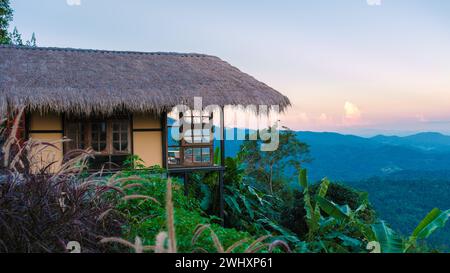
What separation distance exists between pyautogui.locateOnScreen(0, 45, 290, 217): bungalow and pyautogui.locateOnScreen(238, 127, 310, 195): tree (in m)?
6.25

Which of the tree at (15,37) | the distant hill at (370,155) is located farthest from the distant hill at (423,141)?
the tree at (15,37)

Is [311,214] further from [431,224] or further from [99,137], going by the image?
[99,137]

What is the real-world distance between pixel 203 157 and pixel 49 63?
3.73 metres

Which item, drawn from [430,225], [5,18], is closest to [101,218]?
[430,225]

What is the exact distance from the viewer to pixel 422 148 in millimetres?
39688

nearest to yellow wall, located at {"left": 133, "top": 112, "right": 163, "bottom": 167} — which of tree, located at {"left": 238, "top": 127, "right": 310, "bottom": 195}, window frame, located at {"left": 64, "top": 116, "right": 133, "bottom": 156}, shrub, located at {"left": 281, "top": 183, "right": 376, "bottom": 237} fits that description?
window frame, located at {"left": 64, "top": 116, "right": 133, "bottom": 156}

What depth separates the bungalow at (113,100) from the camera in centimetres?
902

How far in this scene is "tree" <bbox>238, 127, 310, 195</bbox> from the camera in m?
16.8

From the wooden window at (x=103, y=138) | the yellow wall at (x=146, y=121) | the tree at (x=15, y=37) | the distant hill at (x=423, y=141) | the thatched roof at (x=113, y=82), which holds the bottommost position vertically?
the distant hill at (x=423, y=141)

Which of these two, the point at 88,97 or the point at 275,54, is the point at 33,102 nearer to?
the point at 88,97

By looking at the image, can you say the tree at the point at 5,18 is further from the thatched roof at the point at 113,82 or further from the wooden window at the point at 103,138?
the wooden window at the point at 103,138

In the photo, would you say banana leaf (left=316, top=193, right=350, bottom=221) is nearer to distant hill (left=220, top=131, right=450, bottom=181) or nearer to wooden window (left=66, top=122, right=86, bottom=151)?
wooden window (left=66, top=122, right=86, bottom=151)

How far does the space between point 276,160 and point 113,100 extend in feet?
29.0
